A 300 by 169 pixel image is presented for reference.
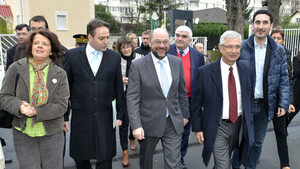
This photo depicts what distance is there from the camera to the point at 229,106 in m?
2.97

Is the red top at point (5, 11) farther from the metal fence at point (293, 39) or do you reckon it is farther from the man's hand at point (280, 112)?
the man's hand at point (280, 112)

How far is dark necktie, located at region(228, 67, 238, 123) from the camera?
2.96 metres

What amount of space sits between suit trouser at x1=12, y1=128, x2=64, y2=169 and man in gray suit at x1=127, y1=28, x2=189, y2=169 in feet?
2.75

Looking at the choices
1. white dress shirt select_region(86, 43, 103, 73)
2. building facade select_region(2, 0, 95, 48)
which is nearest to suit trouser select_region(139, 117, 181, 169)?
white dress shirt select_region(86, 43, 103, 73)

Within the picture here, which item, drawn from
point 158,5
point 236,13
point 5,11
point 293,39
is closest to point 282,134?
point 236,13

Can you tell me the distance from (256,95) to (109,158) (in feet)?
6.97

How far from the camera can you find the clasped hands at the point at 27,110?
240 centimetres

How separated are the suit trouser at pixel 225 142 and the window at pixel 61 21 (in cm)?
2359

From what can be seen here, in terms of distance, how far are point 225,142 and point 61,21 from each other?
24.0 m

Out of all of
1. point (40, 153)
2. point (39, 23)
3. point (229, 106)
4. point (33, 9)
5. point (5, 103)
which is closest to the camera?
point (5, 103)

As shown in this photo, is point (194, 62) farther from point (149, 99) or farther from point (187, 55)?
point (149, 99)

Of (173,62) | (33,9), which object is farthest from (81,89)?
(33,9)

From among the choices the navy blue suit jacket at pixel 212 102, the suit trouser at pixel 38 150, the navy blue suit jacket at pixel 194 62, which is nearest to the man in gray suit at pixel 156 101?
the navy blue suit jacket at pixel 212 102

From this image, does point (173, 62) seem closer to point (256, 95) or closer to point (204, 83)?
point (204, 83)
